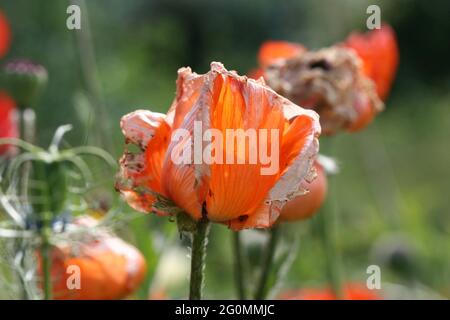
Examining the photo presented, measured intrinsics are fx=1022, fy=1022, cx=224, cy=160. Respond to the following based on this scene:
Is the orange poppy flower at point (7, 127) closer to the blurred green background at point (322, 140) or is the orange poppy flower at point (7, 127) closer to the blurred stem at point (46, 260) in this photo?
the blurred green background at point (322, 140)

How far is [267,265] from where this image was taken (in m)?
1.04

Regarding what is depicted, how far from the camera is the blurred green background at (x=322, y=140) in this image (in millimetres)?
1694

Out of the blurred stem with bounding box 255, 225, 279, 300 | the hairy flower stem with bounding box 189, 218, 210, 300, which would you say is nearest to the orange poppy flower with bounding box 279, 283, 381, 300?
the blurred stem with bounding box 255, 225, 279, 300

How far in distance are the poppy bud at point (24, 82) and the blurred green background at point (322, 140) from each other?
0.06m

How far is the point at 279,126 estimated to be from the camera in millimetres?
739

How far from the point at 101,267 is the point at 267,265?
0.18 metres

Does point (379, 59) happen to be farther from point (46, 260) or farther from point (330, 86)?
point (46, 260)

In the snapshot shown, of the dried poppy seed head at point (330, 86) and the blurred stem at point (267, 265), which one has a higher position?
the dried poppy seed head at point (330, 86)

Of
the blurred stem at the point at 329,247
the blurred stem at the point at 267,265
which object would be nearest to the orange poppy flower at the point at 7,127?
the blurred stem at the point at 267,265

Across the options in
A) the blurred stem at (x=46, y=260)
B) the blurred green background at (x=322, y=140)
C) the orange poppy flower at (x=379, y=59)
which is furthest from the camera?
the blurred green background at (x=322, y=140)

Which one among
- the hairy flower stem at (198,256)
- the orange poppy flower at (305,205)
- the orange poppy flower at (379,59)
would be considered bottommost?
the hairy flower stem at (198,256)

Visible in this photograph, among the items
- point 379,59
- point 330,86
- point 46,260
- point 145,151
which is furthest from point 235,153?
point 379,59

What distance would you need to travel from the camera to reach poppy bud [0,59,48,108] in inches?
44.7

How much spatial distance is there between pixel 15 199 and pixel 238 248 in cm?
24
